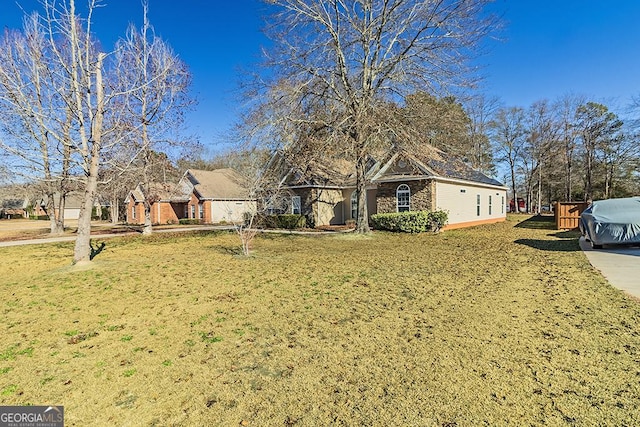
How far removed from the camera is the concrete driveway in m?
6.34

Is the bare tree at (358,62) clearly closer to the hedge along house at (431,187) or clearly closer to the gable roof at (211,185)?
the hedge along house at (431,187)

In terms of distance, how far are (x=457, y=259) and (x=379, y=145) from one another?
8553 mm

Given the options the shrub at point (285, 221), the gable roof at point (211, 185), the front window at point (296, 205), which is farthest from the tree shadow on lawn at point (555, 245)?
the gable roof at point (211, 185)

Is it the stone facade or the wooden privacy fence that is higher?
the stone facade

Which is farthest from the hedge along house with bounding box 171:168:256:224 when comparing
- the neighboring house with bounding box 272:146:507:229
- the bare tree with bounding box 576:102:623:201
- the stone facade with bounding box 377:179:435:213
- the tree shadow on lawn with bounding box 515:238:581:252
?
the bare tree with bounding box 576:102:623:201

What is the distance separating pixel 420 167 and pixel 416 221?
3114mm

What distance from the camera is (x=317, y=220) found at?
2172cm

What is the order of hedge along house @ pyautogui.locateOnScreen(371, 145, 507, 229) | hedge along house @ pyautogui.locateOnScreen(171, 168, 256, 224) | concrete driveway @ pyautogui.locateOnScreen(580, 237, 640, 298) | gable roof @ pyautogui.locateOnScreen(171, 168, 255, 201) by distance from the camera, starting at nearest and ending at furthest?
concrete driveway @ pyautogui.locateOnScreen(580, 237, 640, 298)
hedge along house @ pyautogui.locateOnScreen(371, 145, 507, 229)
hedge along house @ pyautogui.locateOnScreen(171, 168, 256, 224)
gable roof @ pyautogui.locateOnScreen(171, 168, 255, 201)

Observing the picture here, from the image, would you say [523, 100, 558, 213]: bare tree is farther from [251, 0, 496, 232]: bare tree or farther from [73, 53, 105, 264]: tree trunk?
[73, 53, 105, 264]: tree trunk

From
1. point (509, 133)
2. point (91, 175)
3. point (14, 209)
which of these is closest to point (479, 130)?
point (509, 133)

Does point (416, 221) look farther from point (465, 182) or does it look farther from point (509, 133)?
point (509, 133)

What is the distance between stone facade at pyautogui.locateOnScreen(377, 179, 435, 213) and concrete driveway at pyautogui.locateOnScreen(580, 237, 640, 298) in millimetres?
7756

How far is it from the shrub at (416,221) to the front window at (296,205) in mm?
6420

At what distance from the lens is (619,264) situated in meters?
8.16
